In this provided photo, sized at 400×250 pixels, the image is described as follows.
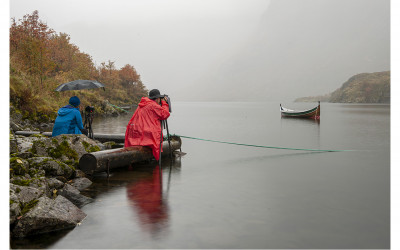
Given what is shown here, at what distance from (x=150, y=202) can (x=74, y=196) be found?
59.4 inches

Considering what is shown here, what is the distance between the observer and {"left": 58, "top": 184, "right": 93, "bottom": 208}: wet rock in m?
6.91

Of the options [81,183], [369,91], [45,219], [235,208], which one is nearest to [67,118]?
[81,183]

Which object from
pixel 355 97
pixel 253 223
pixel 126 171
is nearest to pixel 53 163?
pixel 126 171

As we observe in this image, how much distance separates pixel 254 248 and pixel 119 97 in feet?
218

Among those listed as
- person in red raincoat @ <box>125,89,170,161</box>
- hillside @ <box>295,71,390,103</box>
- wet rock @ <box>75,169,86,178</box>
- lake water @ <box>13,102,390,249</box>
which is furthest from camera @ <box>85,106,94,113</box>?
hillside @ <box>295,71,390,103</box>

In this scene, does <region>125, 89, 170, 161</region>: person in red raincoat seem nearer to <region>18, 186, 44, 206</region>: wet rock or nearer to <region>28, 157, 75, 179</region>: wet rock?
<region>28, 157, 75, 179</region>: wet rock

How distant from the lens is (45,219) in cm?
527

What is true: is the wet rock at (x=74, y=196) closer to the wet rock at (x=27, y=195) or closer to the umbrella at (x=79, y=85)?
the wet rock at (x=27, y=195)

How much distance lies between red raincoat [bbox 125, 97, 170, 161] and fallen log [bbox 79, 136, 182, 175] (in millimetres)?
250

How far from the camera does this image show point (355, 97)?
542ft

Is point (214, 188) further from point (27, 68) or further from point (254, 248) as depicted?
point (27, 68)

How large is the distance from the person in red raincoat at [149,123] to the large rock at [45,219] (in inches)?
177
